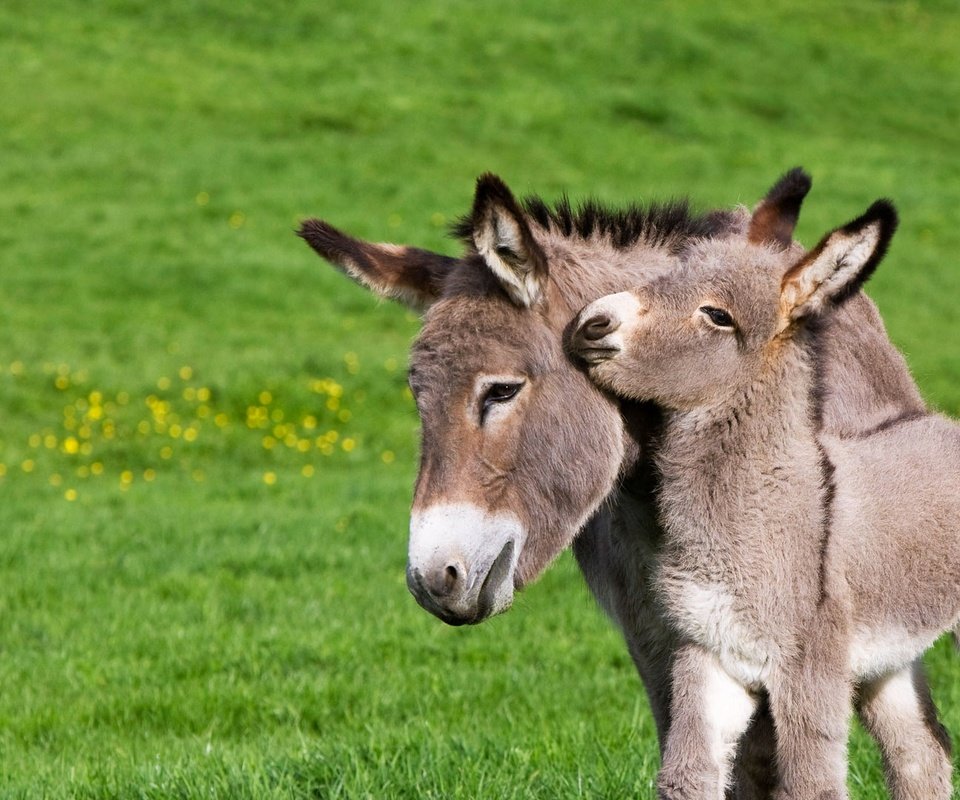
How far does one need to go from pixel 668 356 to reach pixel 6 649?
545cm

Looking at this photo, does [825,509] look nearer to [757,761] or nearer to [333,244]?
[757,761]

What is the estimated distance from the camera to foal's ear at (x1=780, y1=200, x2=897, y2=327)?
3.34m

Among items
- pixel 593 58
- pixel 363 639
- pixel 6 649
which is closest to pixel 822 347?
pixel 363 639

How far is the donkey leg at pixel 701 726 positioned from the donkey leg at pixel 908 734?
3.00 ft

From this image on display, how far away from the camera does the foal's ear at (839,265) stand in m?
3.34

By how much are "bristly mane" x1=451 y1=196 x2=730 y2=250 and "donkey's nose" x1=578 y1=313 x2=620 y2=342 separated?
0.43 metres

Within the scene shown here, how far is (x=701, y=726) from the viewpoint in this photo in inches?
128

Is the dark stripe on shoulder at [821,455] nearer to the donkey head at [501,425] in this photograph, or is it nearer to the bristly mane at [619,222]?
the bristly mane at [619,222]

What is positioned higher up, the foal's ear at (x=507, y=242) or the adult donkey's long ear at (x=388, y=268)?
the foal's ear at (x=507, y=242)

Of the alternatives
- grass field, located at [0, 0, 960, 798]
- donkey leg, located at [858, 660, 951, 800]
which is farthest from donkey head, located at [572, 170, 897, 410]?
grass field, located at [0, 0, 960, 798]

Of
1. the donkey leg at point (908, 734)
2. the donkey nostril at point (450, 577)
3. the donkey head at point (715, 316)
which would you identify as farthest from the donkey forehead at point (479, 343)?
the donkey leg at point (908, 734)

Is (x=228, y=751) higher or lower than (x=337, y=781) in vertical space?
lower

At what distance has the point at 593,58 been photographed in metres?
27.7

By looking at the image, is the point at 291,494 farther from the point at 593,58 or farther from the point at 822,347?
the point at 593,58
